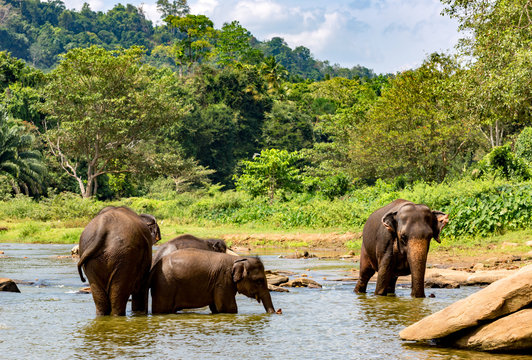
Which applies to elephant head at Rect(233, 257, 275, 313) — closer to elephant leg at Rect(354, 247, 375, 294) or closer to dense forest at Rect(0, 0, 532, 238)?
elephant leg at Rect(354, 247, 375, 294)

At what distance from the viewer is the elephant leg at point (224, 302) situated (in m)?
9.40

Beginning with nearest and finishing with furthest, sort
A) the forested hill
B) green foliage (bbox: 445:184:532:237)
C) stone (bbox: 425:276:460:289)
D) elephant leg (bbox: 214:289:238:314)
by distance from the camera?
elephant leg (bbox: 214:289:238:314) → stone (bbox: 425:276:460:289) → green foliage (bbox: 445:184:532:237) → the forested hill

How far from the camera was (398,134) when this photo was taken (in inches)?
1571

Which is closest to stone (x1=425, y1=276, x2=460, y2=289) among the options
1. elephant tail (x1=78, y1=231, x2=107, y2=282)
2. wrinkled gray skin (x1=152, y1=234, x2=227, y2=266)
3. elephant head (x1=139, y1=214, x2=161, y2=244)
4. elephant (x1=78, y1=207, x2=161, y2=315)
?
wrinkled gray skin (x1=152, y1=234, x2=227, y2=266)

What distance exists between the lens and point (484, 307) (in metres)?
6.57

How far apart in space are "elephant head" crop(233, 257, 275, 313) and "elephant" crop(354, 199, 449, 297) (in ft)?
8.15

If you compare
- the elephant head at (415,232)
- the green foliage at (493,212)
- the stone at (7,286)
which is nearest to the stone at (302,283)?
the elephant head at (415,232)

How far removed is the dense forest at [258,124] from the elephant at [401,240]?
404 inches

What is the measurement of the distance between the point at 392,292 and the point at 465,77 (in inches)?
676

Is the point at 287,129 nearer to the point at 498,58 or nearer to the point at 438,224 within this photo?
the point at 498,58

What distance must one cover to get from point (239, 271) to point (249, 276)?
0.17m

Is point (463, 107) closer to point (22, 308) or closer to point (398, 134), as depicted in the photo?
point (398, 134)

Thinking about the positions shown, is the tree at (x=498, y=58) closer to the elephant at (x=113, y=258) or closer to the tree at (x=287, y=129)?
the elephant at (x=113, y=258)

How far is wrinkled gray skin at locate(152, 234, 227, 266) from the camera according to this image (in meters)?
10.8
